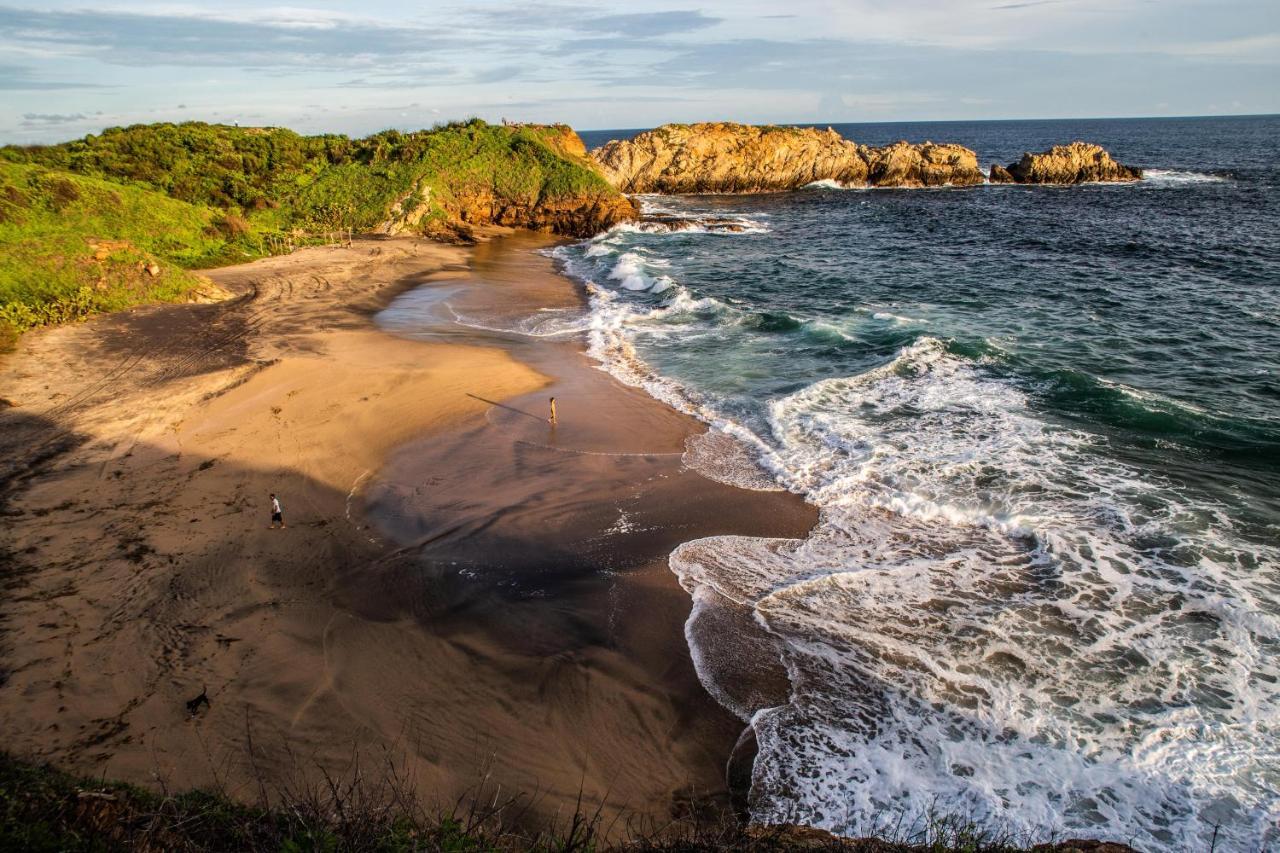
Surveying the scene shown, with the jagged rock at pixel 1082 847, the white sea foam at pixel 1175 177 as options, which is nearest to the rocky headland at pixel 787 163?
the white sea foam at pixel 1175 177

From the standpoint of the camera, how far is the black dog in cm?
753

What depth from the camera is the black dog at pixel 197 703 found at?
7531 mm

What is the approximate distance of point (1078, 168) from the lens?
62.9 m

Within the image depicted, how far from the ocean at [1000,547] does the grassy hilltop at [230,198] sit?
15.9 metres

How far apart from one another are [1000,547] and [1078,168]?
6851 centimetres

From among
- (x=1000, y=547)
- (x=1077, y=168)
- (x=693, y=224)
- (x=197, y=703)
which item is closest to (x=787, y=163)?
(x=693, y=224)

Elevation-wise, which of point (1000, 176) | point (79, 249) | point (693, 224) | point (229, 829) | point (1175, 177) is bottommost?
point (229, 829)

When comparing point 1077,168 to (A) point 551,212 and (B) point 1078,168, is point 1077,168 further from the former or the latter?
(A) point 551,212

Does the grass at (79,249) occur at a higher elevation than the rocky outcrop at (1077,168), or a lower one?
lower

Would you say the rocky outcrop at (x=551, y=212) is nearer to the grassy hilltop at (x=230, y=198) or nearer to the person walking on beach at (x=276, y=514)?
the grassy hilltop at (x=230, y=198)

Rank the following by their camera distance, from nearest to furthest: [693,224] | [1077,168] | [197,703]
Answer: [197,703]
[693,224]
[1077,168]

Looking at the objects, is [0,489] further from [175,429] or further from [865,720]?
[865,720]

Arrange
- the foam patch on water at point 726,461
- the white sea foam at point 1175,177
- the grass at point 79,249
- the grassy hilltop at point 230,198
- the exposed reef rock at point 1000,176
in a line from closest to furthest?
the foam patch on water at point 726,461 → the grass at point 79,249 → the grassy hilltop at point 230,198 → the white sea foam at point 1175,177 → the exposed reef rock at point 1000,176

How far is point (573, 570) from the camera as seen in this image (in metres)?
10.6
